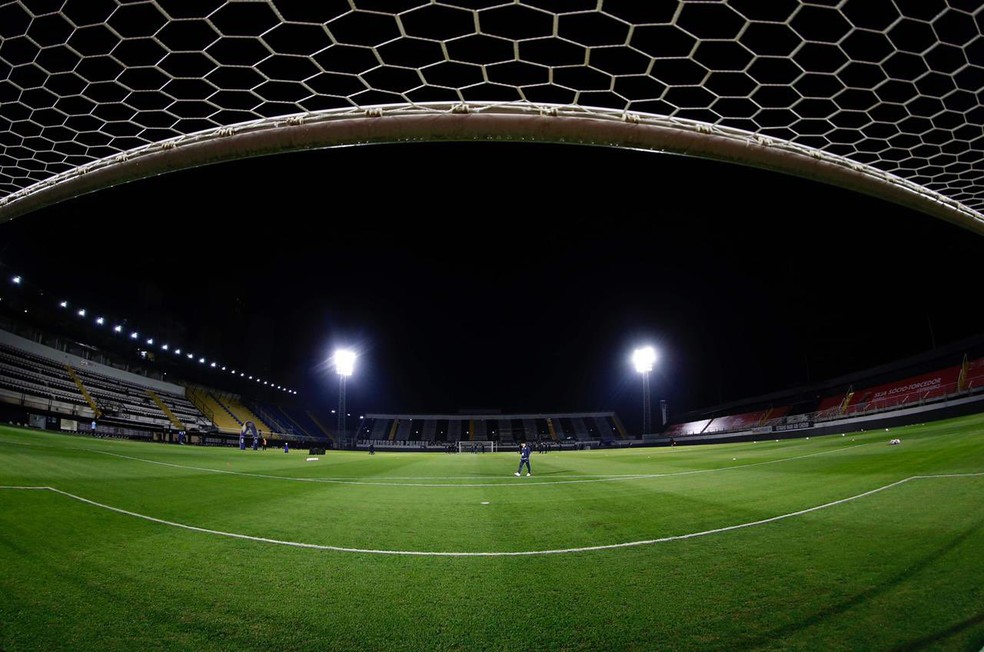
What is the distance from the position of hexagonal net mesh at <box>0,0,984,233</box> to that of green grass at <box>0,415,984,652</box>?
3.19 metres

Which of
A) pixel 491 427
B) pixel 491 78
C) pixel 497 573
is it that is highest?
pixel 491 78

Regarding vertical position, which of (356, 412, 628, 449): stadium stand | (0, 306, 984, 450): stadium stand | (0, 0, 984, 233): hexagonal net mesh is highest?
(0, 0, 984, 233): hexagonal net mesh

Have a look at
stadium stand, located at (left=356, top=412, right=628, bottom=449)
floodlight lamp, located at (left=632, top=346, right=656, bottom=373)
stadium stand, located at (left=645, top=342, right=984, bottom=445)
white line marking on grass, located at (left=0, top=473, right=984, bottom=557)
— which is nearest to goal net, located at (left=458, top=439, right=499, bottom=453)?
stadium stand, located at (left=356, top=412, right=628, bottom=449)

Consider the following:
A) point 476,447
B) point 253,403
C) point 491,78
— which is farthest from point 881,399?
point 253,403

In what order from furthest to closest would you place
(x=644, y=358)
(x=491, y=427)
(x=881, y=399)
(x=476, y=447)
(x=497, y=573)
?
1. (x=491, y=427)
2. (x=644, y=358)
3. (x=476, y=447)
4. (x=881, y=399)
5. (x=497, y=573)

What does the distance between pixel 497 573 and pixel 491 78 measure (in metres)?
4.43

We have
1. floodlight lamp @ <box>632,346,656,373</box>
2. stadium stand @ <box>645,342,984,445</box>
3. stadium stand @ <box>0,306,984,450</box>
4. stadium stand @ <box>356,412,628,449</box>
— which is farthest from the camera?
stadium stand @ <box>356,412,628,449</box>

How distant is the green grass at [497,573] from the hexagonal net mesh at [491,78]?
319 centimetres

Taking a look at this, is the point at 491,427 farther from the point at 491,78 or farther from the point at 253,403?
the point at 491,78

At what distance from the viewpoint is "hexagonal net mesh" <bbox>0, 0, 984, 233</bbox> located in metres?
2.92

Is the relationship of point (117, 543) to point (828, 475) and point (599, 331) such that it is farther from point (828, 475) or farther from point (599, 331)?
point (599, 331)

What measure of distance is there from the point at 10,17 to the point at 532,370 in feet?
201

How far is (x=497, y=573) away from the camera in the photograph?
388 cm

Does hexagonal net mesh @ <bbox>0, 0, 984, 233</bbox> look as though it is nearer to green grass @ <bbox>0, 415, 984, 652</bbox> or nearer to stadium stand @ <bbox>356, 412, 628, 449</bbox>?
green grass @ <bbox>0, 415, 984, 652</bbox>
